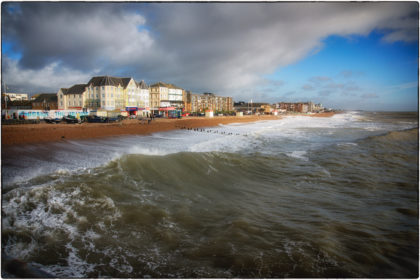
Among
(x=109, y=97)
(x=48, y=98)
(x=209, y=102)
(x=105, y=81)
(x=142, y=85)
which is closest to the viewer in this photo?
(x=105, y=81)

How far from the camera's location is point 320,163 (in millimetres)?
11430

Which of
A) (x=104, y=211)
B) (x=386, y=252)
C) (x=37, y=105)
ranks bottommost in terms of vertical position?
(x=386, y=252)

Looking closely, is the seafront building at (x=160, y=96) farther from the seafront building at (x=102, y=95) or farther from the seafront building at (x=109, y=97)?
the seafront building at (x=102, y=95)

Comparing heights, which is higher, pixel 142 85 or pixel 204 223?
pixel 142 85

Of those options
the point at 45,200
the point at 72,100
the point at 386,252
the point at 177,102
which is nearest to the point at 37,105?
the point at 72,100

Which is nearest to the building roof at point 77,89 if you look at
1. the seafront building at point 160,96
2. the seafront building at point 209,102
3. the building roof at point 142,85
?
the building roof at point 142,85

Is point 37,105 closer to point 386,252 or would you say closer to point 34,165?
point 34,165

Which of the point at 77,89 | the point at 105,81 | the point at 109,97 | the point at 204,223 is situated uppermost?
the point at 105,81

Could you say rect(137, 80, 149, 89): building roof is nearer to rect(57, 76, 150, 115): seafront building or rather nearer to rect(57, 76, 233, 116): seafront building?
rect(57, 76, 233, 116): seafront building

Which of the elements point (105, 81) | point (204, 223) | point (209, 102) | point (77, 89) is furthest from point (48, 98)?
point (204, 223)

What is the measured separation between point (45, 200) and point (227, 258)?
190 inches

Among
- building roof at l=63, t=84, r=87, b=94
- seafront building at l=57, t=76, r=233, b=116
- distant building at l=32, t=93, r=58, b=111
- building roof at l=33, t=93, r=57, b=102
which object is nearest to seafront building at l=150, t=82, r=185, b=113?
seafront building at l=57, t=76, r=233, b=116

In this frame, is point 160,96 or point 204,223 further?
point 160,96

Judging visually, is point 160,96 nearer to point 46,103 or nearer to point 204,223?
point 46,103
